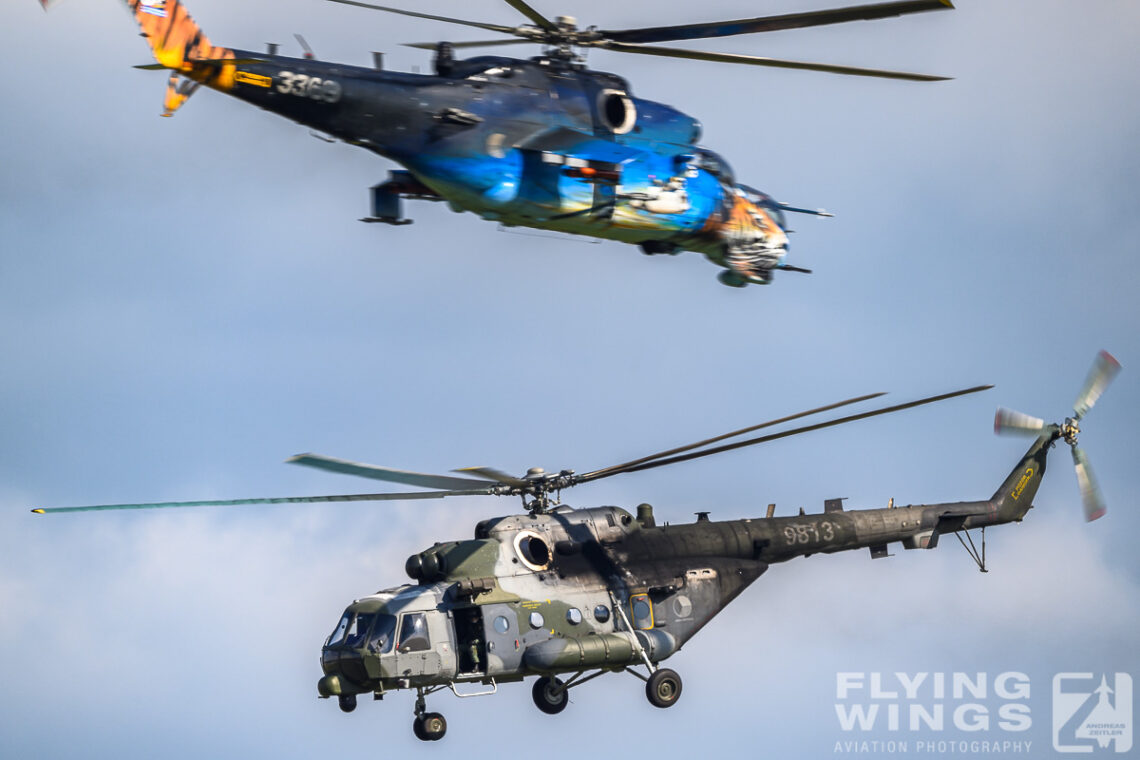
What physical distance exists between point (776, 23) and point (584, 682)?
12202 mm

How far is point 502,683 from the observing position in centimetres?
3100

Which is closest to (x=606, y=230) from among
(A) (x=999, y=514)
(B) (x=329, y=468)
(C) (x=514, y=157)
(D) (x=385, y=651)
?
(C) (x=514, y=157)

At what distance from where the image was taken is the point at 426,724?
100 ft

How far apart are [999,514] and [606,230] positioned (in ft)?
41.3

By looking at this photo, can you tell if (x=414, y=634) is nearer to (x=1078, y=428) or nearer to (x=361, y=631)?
(x=361, y=631)

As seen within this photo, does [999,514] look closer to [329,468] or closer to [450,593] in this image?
[450,593]

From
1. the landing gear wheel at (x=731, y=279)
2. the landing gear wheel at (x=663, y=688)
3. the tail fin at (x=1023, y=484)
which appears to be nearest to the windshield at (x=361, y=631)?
the landing gear wheel at (x=663, y=688)

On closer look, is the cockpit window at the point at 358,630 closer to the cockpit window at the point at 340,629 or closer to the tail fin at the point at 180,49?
the cockpit window at the point at 340,629

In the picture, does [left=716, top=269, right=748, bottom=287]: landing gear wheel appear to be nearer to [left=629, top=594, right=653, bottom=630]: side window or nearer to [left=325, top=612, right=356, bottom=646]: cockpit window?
[left=629, top=594, right=653, bottom=630]: side window

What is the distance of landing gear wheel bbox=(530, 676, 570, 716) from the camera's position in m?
32.3

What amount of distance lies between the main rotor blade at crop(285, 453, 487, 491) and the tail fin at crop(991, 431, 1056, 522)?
1201 cm

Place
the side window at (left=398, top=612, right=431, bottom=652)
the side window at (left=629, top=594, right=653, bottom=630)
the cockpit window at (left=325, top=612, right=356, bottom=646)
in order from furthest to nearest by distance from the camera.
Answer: the side window at (left=629, top=594, right=653, bottom=630)
the cockpit window at (left=325, top=612, right=356, bottom=646)
the side window at (left=398, top=612, right=431, bottom=652)

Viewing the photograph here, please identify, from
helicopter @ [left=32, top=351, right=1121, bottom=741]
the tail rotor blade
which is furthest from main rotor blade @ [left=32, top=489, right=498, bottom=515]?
the tail rotor blade

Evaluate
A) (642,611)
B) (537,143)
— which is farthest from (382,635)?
(537,143)
